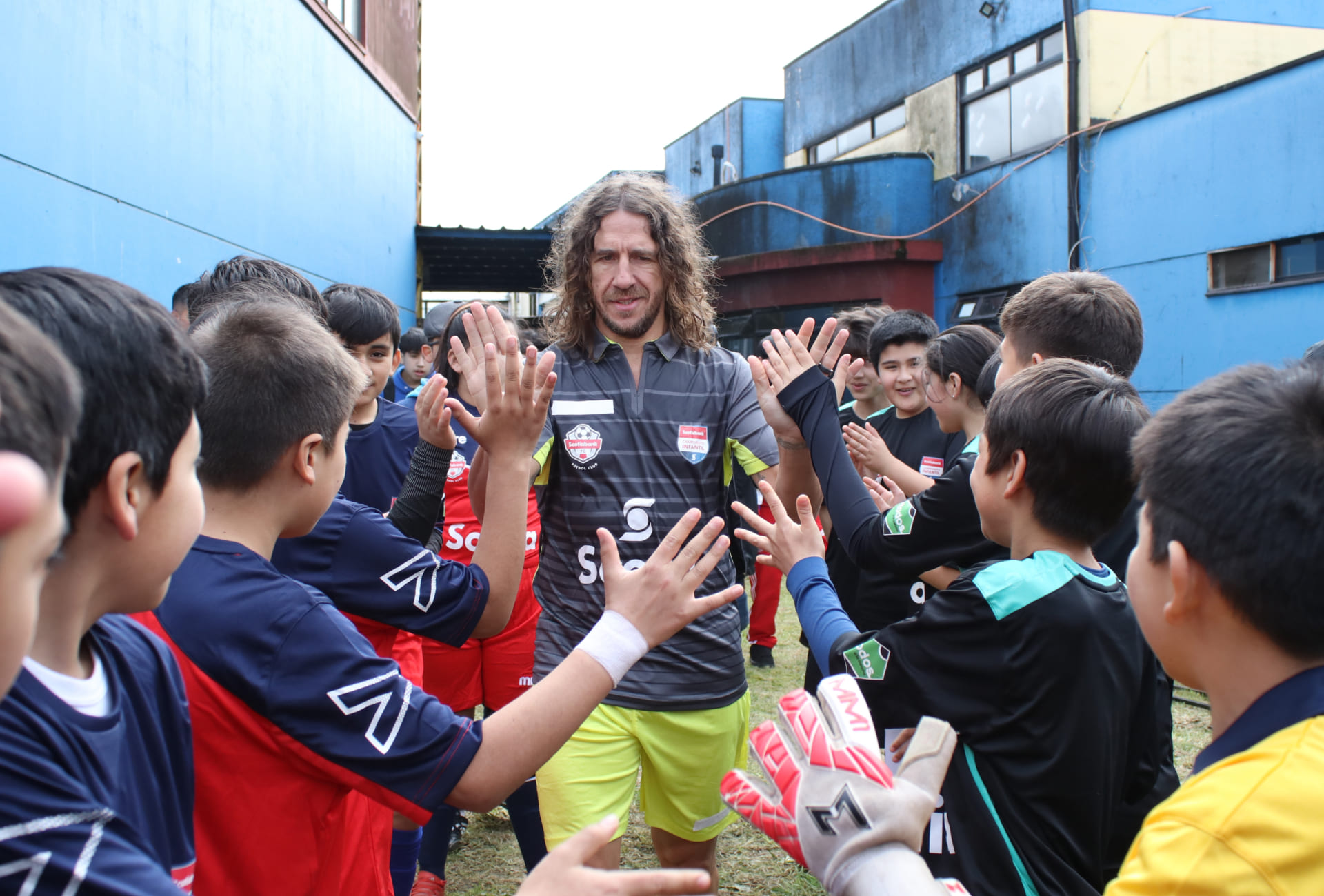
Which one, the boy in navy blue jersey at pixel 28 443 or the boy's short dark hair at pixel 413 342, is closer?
the boy in navy blue jersey at pixel 28 443

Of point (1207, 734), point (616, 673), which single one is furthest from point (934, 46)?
point (616, 673)

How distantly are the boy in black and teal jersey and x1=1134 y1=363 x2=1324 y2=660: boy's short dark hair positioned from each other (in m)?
0.44

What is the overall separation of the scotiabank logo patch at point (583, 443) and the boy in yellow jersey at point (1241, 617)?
161cm

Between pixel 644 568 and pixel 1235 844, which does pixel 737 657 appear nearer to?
pixel 644 568

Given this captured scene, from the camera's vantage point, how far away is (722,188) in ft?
47.6

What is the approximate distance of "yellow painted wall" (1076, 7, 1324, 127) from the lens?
1065 centimetres

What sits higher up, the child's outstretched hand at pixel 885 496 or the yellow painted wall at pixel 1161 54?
the yellow painted wall at pixel 1161 54

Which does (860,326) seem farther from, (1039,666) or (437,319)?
(1039,666)

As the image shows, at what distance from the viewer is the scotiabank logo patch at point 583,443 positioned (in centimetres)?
257

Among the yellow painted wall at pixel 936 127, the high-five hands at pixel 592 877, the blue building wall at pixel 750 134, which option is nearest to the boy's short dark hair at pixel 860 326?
the high-five hands at pixel 592 877

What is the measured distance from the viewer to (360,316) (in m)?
3.38

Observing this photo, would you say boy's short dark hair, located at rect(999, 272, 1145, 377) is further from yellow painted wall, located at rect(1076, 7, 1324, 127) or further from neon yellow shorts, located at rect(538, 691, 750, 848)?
yellow painted wall, located at rect(1076, 7, 1324, 127)

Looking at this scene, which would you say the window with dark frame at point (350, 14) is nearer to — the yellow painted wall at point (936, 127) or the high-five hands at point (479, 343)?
the yellow painted wall at point (936, 127)

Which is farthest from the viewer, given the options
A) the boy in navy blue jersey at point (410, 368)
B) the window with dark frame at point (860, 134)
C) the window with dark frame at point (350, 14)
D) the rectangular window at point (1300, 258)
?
the window with dark frame at point (860, 134)
